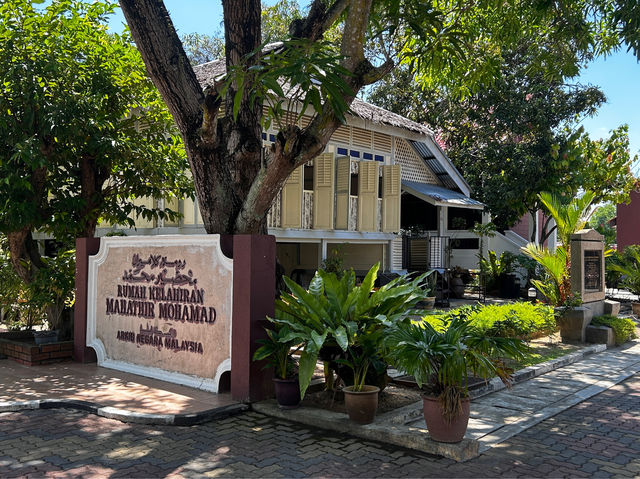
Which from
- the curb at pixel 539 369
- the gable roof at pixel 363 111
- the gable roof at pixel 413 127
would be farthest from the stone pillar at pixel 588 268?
the gable roof at pixel 413 127

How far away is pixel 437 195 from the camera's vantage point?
18922 mm

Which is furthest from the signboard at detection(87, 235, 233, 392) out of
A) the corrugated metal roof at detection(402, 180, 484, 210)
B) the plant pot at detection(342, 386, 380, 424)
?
the corrugated metal roof at detection(402, 180, 484, 210)

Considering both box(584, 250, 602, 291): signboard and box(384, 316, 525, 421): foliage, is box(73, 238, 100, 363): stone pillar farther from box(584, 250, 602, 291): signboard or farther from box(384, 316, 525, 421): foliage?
box(584, 250, 602, 291): signboard

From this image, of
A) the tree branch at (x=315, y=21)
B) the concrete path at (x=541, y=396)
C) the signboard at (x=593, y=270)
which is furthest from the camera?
the signboard at (x=593, y=270)

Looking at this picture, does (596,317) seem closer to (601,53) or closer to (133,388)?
(601,53)

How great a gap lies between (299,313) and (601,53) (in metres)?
7.82

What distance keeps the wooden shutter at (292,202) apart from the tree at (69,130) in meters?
3.53

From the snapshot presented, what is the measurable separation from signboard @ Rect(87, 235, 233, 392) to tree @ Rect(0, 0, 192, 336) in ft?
4.12

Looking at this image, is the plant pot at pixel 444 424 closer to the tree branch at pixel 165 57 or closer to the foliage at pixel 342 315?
the foliage at pixel 342 315

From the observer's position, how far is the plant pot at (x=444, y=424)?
5.37 meters

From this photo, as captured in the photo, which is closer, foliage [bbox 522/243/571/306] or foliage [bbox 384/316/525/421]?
foliage [bbox 384/316/525/421]

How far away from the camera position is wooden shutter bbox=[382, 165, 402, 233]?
1672cm

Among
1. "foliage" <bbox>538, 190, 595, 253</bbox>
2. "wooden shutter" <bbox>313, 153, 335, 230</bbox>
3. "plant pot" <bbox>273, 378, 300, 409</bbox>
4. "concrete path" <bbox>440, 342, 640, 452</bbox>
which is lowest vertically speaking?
"concrete path" <bbox>440, 342, 640, 452</bbox>

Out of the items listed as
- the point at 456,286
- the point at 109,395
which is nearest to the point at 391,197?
the point at 456,286
